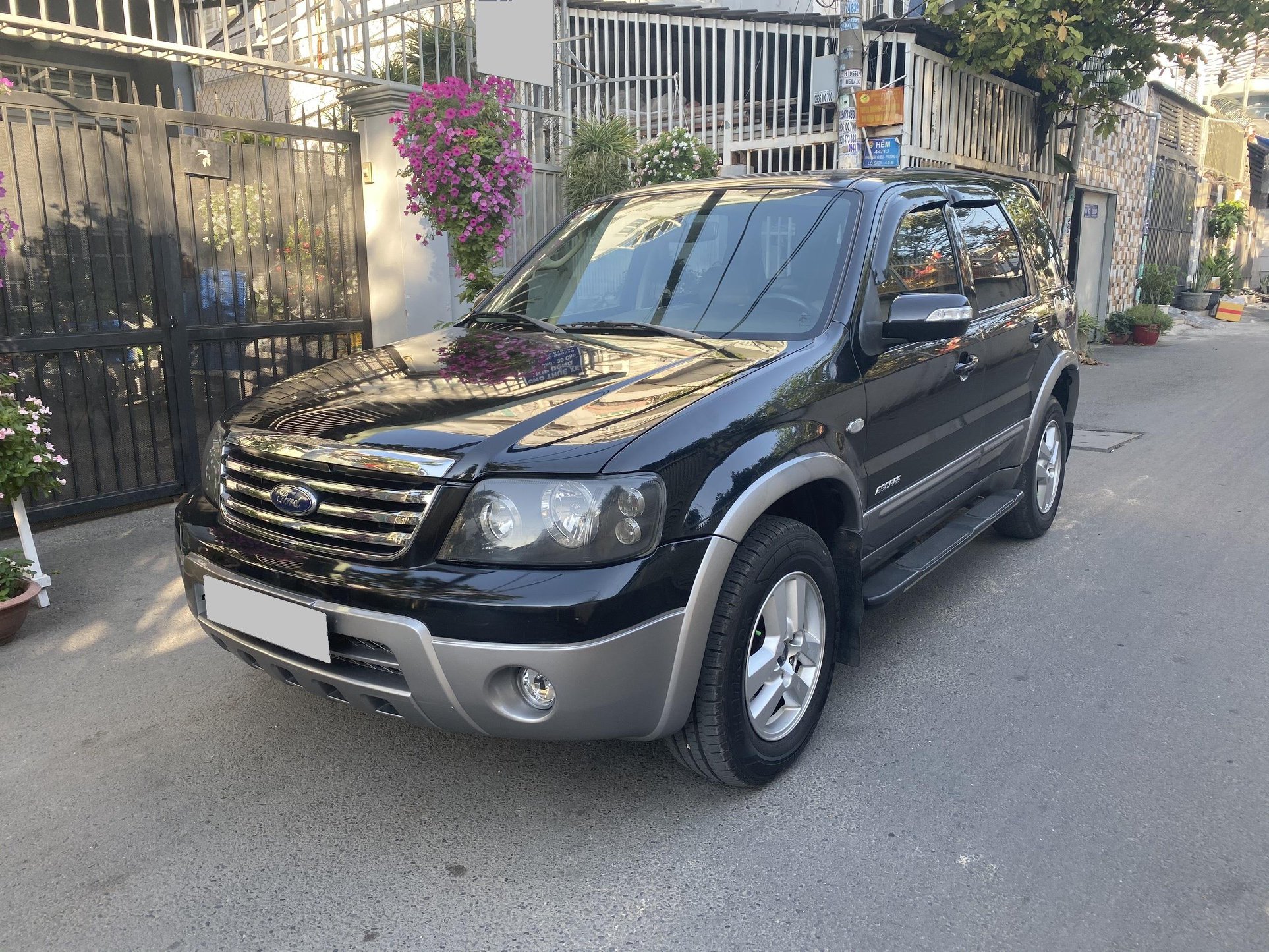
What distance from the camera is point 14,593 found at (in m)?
4.19

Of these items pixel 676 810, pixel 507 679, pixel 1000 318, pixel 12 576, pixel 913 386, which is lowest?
pixel 676 810

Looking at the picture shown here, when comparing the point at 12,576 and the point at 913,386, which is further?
the point at 12,576

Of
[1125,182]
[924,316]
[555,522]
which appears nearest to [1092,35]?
[1125,182]

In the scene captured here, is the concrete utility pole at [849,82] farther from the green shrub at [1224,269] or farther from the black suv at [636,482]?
the green shrub at [1224,269]

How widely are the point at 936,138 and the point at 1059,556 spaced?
300 inches

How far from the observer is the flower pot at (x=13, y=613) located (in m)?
4.04

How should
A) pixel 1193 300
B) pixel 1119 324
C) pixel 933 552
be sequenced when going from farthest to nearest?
pixel 1193 300
pixel 1119 324
pixel 933 552

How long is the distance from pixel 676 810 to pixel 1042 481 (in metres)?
3.39

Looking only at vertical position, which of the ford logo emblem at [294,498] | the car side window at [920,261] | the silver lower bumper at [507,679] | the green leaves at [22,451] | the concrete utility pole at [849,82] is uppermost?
the concrete utility pole at [849,82]

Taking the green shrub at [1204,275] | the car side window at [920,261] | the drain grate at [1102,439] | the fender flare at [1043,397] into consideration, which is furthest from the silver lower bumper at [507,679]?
the green shrub at [1204,275]

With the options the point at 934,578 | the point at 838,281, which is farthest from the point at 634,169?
the point at 838,281

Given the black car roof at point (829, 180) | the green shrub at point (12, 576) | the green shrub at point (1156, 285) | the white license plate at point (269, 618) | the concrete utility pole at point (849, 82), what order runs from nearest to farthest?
1. the white license plate at point (269, 618)
2. the black car roof at point (829, 180)
3. the green shrub at point (12, 576)
4. the concrete utility pole at point (849, 82)
5. the green shrub at point (1156, 285)

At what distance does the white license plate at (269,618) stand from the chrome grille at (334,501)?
6.5 inches

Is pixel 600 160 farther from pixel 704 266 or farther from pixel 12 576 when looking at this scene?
Result: pixel 12 576
